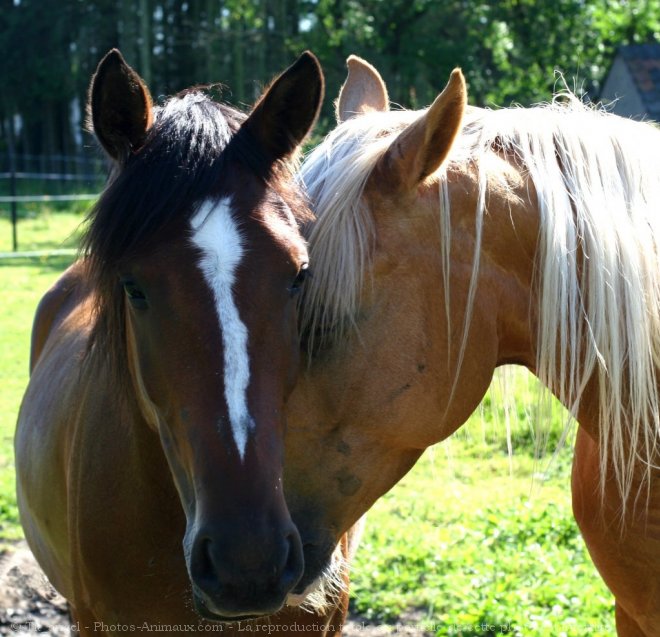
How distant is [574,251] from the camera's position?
210 cm

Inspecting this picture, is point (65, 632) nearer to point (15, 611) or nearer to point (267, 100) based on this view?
point (15, 611)

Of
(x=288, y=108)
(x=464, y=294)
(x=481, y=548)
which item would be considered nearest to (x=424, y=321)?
(x=464, y=294)

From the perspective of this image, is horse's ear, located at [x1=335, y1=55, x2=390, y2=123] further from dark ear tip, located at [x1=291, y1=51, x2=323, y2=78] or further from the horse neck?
the horse neck

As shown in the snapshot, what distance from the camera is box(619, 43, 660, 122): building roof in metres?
15.5

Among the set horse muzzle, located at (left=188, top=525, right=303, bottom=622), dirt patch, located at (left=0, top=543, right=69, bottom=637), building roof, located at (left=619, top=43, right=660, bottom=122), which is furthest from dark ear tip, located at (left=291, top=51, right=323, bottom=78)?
building roof, located at (left=619, top=43, right=660, bottom=122)

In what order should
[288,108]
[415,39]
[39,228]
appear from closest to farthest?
[288,108], [39,228], [415,39]

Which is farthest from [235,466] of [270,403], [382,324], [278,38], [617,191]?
[278,38]

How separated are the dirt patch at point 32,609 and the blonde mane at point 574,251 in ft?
6.18

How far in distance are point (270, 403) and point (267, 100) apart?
0.76 m

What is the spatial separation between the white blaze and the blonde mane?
11.1 inches

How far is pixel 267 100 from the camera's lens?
2031 mm

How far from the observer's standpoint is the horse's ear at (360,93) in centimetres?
264

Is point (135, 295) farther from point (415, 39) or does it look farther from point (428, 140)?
point (415, 39)

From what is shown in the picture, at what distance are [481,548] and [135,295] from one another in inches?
122
